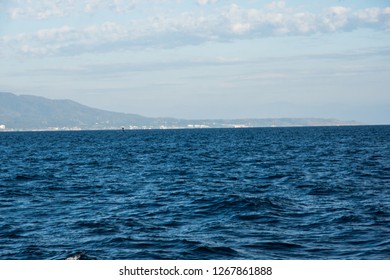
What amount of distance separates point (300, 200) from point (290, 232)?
8.85 meters

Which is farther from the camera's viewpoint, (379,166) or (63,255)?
(379,166)

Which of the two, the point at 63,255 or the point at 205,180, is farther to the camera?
the point at 205,180

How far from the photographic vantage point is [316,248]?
20.1 meters

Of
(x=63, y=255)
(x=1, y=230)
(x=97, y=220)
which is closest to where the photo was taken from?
(x=63, y=255)

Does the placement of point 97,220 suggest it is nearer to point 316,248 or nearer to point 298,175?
point 316,248

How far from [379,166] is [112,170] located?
22744 mm

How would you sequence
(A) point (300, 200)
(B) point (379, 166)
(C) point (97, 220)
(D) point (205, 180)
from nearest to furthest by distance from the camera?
(C) point (97, 220)
(A) point (300, 200)
(D) point (205, 180)
(B) point (379, 166)

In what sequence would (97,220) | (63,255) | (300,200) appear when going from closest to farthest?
1. (63,255)
2. (97,220)
3. (300,200)

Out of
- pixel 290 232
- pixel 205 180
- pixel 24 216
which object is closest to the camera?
pixel 290 232

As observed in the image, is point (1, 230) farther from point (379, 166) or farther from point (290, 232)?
point (379, 166)

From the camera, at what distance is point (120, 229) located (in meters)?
23.9

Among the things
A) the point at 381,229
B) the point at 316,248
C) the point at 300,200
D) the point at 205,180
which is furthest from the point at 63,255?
the point at 205,180

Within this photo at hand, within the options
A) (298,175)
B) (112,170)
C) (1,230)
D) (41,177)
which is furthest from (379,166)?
(1,230)

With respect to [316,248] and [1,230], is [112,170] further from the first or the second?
[316,248]
